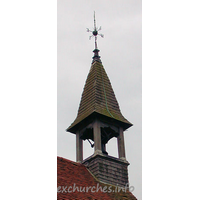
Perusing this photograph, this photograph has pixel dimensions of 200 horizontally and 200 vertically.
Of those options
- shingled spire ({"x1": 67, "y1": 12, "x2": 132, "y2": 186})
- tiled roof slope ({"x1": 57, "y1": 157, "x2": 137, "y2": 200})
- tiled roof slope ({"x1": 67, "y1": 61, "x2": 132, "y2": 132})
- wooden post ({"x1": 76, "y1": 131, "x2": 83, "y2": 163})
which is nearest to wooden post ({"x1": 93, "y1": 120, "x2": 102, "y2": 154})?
shingled spire ({"x1": 67, "y1": 12, "x2": 132, "y2": 186})

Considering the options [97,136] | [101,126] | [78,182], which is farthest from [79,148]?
[78,182]

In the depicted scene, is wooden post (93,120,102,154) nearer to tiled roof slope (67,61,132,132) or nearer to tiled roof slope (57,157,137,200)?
tiled roof slope (67,61,132,132)

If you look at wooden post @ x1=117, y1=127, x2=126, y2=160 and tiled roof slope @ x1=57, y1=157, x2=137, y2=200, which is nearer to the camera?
tiled roof slope @ x1=57, y1=157, x2=137, y2=200

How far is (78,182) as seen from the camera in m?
13.4

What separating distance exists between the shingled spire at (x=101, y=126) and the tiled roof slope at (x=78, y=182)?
0.56m

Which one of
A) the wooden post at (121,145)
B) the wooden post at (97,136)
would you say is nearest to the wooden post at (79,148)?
the wooden post at (97,136)

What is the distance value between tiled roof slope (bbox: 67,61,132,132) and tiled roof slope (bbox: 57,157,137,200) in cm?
281

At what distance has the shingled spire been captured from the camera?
15.5m

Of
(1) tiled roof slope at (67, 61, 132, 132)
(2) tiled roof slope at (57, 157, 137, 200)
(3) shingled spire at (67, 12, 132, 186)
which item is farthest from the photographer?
(1) tiled roof slope at (67, 61, 132, 132)

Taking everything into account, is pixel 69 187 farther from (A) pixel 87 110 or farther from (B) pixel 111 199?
(A) pixel 87 110

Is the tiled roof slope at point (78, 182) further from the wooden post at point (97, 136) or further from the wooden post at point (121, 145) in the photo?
the wooden post at point (121, 145)

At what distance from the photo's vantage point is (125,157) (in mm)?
16594

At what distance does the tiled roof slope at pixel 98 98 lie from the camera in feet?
55.9
